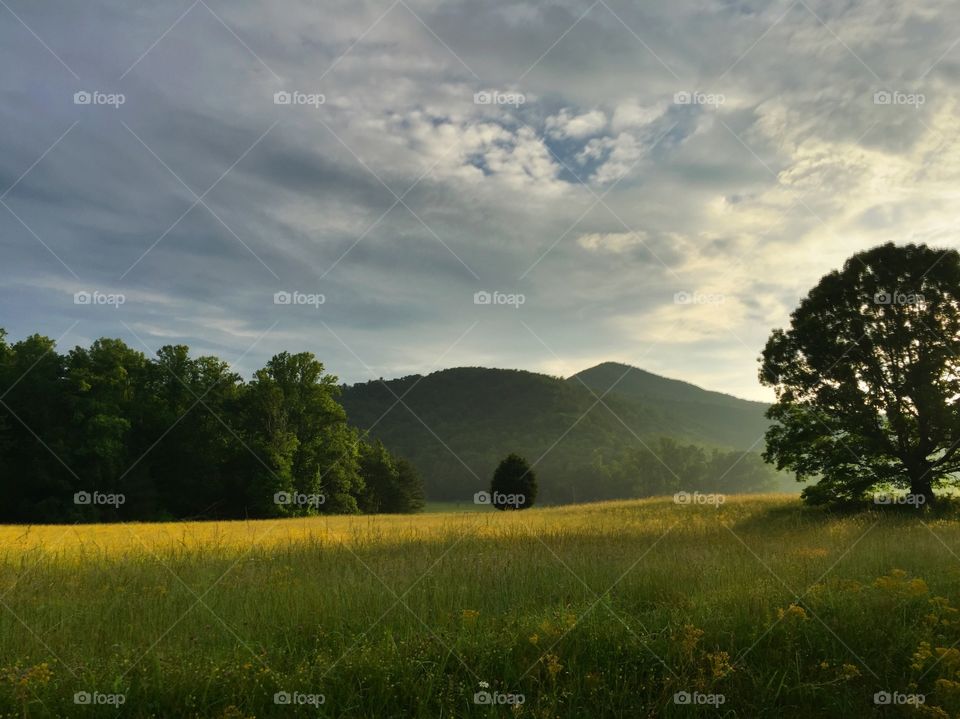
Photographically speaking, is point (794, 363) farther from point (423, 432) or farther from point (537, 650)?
point (423, 432)

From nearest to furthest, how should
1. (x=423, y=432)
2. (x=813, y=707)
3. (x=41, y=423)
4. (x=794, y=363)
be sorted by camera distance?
(x=813, y=707)
(x=794, y=363)
(x=41, y=423)
(x=423, y=432)

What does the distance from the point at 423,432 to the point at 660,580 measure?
84.8 m

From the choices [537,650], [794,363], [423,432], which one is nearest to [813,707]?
[537,650]

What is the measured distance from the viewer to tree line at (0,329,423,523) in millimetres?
42156

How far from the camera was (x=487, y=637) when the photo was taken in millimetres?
6000

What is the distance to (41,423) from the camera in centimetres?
4366

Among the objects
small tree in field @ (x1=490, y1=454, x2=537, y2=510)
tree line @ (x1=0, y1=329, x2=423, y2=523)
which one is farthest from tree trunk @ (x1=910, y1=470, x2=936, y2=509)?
tree line @ (x1=0, y1=329, x2=423, y2=523)

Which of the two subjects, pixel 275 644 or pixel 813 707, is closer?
pixel 813 707

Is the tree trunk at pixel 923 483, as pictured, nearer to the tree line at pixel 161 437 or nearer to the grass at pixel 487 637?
the grass at pixel 487 637

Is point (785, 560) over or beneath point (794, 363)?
beneath

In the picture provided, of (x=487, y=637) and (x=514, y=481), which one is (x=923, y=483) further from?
(x=514, y=481)

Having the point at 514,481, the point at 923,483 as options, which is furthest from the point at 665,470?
the point at 923,483

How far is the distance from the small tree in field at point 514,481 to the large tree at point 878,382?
26626mm

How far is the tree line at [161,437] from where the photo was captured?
138 ft
